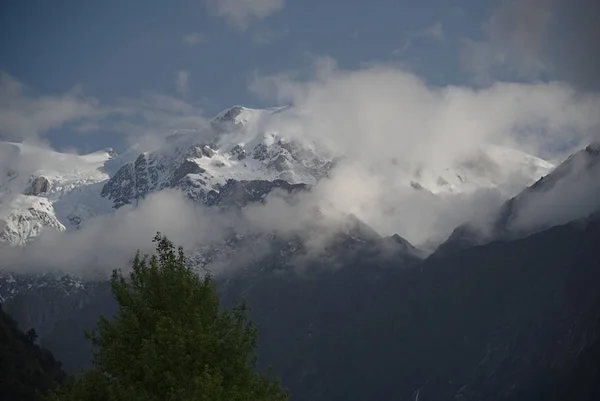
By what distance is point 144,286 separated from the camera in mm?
29344

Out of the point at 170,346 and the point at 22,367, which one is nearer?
the point at 170,346

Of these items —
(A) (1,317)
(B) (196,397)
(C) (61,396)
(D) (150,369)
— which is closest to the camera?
(B) (196,397)

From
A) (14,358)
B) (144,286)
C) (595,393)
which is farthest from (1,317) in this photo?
(595,393)

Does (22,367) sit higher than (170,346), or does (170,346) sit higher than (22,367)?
(22,367)

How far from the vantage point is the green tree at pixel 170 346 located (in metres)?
25.7

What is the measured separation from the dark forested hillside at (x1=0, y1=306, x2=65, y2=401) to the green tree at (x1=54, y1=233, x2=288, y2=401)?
75.8 m

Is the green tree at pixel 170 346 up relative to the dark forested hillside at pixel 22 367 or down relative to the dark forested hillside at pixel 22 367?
down

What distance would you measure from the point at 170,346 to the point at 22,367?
102m

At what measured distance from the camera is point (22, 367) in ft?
382

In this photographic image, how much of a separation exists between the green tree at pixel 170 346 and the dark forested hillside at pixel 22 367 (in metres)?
75.8

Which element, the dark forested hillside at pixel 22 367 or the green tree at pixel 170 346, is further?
the dark forested hillside at pixel 22 367

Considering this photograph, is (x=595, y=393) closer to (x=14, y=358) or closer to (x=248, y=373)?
(x=14, y=358)

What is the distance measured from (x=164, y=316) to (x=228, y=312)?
10.9 ft

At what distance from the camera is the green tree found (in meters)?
25.7
